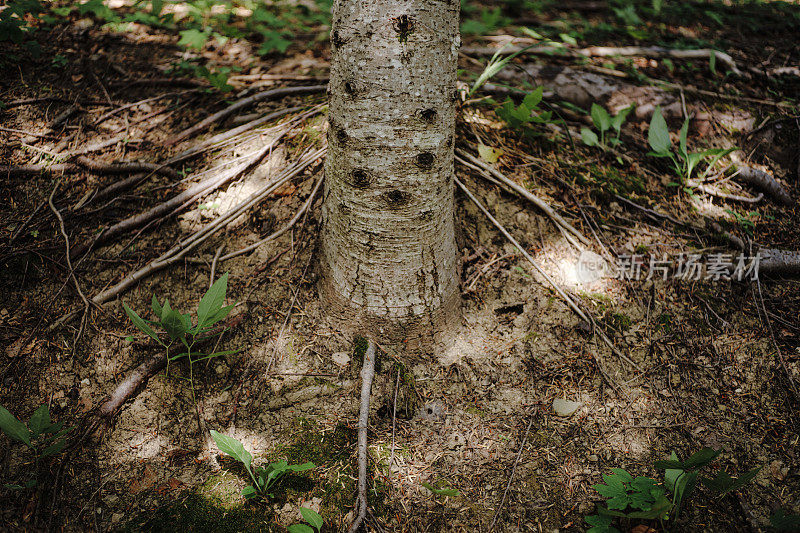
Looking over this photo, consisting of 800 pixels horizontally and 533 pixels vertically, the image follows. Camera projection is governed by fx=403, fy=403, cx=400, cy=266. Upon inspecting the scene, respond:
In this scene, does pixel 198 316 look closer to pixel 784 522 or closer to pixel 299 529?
pixel 299 529

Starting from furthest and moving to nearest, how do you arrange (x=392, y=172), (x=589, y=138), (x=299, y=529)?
(x=589, y=138)
(x=392, y=172)
(x=299, y=529)

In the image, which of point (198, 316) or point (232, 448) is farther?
point (198, 316)

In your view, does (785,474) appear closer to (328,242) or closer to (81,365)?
(328,242)

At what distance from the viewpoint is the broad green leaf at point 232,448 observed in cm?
191

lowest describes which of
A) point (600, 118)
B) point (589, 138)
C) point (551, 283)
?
point (551, 283)

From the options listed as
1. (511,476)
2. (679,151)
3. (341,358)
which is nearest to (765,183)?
(679,151)

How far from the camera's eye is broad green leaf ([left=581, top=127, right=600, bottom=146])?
3220mm

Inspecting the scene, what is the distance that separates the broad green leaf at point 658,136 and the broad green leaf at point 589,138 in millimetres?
443

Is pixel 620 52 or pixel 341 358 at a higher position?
pixel 620 52

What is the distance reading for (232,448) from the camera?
1937 mm

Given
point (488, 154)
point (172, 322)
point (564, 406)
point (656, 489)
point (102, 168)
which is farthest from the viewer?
point (488, 154)

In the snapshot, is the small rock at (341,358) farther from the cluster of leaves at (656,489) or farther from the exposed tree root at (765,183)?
the exposed tree root at (765,183)

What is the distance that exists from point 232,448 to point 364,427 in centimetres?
66

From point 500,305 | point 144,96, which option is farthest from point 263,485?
point 144,96
